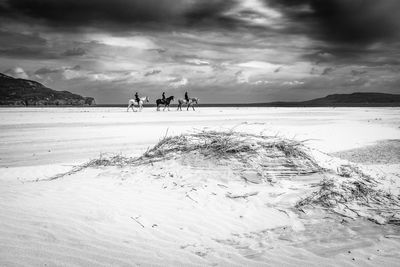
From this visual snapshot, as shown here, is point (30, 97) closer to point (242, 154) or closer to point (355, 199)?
point (242, 154)

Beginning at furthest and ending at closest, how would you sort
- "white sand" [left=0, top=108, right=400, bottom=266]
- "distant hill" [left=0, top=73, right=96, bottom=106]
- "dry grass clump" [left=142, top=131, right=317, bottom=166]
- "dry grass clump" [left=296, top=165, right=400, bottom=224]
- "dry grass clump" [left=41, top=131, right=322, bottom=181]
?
"distant hill" [left=0, top=73, right=96, bottom=106]
"dry grass clump" [left=142, top=131, right=317, bottom=166]
"dry grass clump" [left=41, top=131, right=322, bottom=181]
"dry grass clump" [left=296, top=165, right=400, bottom=224]
"white sand" [left=0, top=108, right=400, bottom=266]

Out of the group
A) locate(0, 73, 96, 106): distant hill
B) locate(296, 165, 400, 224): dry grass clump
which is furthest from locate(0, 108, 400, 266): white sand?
locate(0, 73, 96, 106): distant hill

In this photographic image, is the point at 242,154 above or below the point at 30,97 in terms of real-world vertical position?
below

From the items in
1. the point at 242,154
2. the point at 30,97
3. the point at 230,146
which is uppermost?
the point at 30,97

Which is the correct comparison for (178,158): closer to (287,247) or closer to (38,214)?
(38,214)

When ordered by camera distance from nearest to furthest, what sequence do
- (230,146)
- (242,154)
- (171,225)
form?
(171,225) < (242,154) < (230,146)

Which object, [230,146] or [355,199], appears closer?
[355,199]

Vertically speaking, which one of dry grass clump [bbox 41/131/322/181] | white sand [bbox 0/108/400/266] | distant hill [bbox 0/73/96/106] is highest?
distant hill [bbox 0/73/96/106]

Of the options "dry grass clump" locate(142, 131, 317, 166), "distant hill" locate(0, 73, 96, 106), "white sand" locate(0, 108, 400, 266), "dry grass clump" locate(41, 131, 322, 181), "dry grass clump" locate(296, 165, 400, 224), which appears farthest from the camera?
"distant hill" locate(0, 73, 96, 106)

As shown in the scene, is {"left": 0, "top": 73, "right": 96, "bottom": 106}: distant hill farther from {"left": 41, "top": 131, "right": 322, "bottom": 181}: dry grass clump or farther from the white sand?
the white sand

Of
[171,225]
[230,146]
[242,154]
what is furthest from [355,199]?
[171,225]

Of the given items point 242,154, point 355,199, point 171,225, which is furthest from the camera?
point 242,154

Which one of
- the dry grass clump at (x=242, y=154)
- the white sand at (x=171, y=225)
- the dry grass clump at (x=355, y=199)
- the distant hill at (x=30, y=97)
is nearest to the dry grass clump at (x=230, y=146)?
the dry grass clump at (x=242, y=154)

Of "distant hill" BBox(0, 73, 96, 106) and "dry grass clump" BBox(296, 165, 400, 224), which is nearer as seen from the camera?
"dry grass clump" BBox(296, 165, 400, 224)
